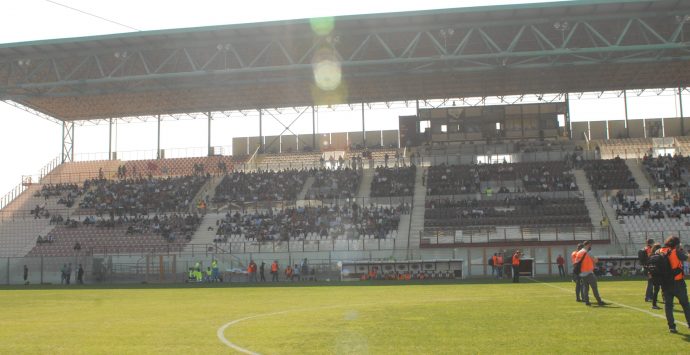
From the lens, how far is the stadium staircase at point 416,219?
44938 millimetres

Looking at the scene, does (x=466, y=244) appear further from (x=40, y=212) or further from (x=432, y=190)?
(x=40, y=212)

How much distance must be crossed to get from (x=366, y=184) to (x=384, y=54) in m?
10.4

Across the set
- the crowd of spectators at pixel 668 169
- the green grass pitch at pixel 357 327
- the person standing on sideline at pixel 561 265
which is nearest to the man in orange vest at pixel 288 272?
the person standing on sideline at pixel 561 265

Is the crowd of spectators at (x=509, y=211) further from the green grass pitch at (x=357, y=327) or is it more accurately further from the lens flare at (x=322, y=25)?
the green grass pitch at (x=357, y=327)

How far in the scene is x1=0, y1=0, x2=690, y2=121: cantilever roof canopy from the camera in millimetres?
44000

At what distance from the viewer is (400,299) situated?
883 inches

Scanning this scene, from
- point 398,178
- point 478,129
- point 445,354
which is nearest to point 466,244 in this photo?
point 398,178

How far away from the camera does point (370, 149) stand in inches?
2596

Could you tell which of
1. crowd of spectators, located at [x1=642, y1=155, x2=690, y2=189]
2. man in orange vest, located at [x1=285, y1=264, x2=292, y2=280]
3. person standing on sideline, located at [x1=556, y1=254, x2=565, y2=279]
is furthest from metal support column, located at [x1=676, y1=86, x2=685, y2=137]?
man in orange vest, located at [x1=285, y1=264, x2=292, y2=280]

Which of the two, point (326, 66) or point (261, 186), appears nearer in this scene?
point (326, 66)

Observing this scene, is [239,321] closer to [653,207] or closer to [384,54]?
[653,207]

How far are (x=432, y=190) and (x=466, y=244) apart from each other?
9540 millimetres

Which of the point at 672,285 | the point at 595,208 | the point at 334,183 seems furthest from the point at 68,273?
the point at 672,285

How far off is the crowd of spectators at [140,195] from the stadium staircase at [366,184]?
13606 millimetres
